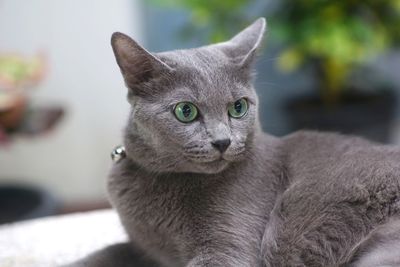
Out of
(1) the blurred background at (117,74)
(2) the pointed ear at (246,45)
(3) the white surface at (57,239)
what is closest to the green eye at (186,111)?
(2) the pointed ear at (246,45)

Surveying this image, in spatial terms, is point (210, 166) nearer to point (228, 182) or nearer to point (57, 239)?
point (228, 182)

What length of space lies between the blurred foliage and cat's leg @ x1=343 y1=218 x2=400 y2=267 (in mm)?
1232

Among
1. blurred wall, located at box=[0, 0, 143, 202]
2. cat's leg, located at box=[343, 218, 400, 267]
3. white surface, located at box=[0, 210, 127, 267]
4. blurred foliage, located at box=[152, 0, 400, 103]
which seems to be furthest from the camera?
blurred wall, located at box=[0, 0, 143, 202]

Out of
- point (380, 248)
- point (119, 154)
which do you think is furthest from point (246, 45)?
point (380, 248)

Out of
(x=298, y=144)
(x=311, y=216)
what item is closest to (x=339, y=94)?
(x=298, y=144)

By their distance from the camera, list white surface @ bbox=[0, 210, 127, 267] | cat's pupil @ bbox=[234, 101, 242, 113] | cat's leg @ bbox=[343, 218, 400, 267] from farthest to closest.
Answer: white surface @ bbox=[0, 210, 127, 267] → cat's pupil @ bbox=[234, 101, 242, 113] → cat's leg @ bbox=[343, 218, 400, 267]

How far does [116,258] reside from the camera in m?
1.40

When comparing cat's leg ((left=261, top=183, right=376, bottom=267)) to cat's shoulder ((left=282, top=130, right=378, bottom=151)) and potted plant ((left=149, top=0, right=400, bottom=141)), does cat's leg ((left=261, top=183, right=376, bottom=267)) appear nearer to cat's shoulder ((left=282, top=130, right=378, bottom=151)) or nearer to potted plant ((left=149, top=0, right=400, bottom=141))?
cat's shoulder ((left=282, top=130, right=378, bottom=151))

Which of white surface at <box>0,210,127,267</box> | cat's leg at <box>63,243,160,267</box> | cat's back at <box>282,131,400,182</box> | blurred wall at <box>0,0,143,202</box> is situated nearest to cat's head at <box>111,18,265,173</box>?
cat's back at <box>282,131,400,182</box>

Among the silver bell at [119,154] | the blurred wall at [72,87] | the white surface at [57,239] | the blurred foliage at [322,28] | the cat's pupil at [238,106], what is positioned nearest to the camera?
the cat's pupil at [238,106]

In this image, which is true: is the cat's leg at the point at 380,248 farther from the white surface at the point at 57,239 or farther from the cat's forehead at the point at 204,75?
the white surface at the point at 57,239

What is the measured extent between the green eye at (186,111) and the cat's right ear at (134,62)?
0.08m

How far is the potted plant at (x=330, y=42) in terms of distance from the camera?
2.37 m

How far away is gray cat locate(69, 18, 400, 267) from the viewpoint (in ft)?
3.85
